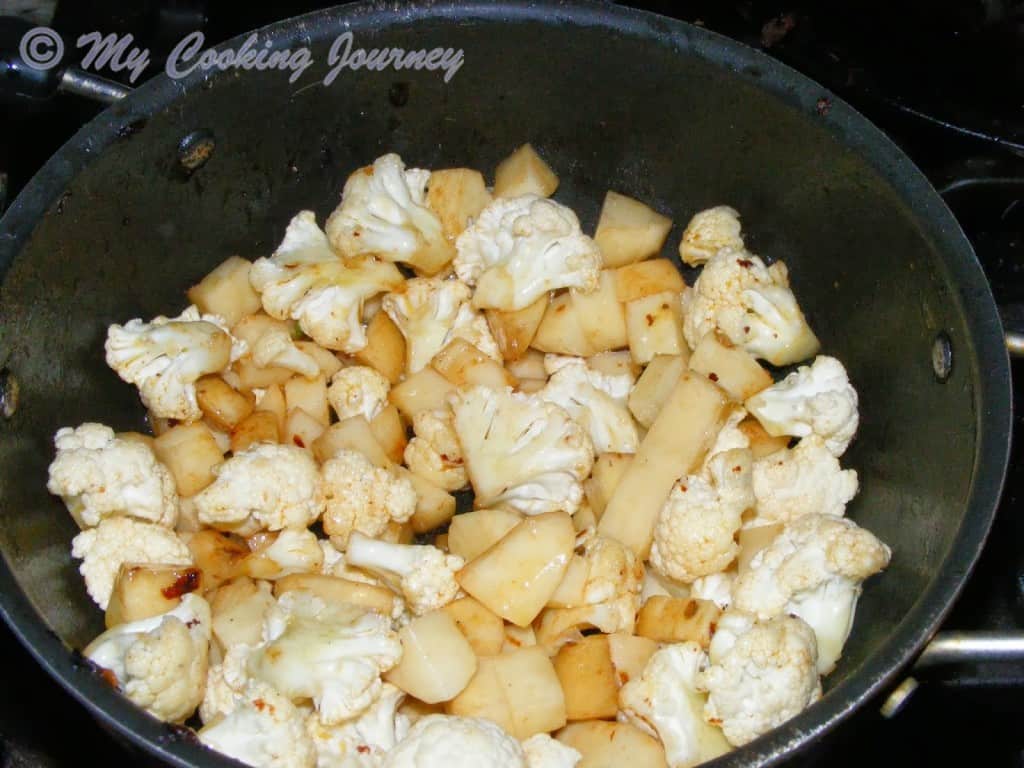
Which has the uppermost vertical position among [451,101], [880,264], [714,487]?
[451,101]

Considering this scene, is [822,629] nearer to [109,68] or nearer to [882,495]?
[882,495]

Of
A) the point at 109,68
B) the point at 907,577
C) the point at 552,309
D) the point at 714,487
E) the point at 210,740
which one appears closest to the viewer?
the point at 210,740

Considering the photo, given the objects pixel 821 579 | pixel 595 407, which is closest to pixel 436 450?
pixel 595 407

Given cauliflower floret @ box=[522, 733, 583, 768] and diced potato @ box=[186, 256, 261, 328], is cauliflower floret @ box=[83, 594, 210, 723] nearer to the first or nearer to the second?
cauliflower floret @ box=[522, 733, 583, 768]

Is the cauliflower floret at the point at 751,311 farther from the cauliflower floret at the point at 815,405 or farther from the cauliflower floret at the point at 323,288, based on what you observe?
the cauliflower floret at the point at 323,288

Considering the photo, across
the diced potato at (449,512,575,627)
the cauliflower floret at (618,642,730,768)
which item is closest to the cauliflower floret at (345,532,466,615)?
the diced potato at (449,512,575,627)

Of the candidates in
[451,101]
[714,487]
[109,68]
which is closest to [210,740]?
[714,487]

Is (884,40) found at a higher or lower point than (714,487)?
higher
